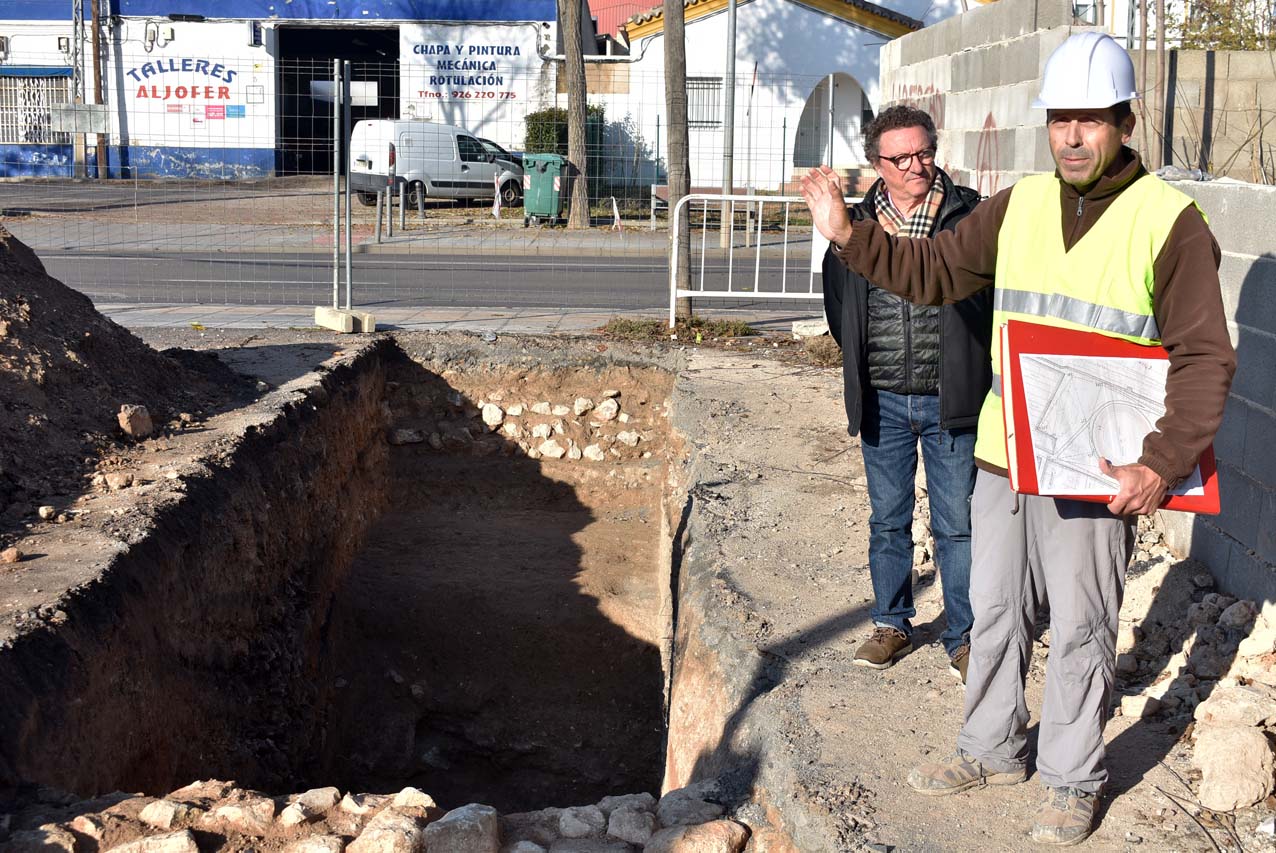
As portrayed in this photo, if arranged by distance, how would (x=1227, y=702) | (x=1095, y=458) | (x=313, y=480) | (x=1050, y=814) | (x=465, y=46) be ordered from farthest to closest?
(x=465, y=46) → (x=313, y=480) → (x=1227, y=702) → (x=1050, y=814) → (x=1095, y=458)

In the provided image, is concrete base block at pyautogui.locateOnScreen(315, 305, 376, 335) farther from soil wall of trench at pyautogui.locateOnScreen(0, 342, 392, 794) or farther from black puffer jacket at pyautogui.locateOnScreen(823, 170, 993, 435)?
black puffer jacket at pyautogui.locateOnScreen(823, 170, 993, 435)

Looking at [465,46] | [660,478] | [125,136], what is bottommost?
[660,478]

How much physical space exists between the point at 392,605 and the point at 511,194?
47.0 ft

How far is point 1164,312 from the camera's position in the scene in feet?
10.3

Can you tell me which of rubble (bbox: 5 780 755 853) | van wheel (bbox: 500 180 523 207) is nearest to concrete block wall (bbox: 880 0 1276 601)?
rubble (bbox: 5 780 755 853)

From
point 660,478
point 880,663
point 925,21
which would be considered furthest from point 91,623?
point 925,21

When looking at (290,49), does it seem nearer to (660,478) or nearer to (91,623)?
(660,478)

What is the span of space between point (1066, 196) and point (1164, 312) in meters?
0.39

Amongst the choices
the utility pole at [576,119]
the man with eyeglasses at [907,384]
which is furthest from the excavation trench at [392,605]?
the utility pole at [576,119]

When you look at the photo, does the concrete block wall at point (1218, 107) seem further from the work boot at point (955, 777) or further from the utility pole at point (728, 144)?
the work boot at point (955, 777)

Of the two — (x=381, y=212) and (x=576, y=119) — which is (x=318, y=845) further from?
(x=576, y=119)

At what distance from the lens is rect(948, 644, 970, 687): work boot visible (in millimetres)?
4445

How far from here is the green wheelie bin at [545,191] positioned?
56.1 ft

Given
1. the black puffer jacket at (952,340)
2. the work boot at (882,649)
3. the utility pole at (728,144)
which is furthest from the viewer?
the utility pole at (728,144)
